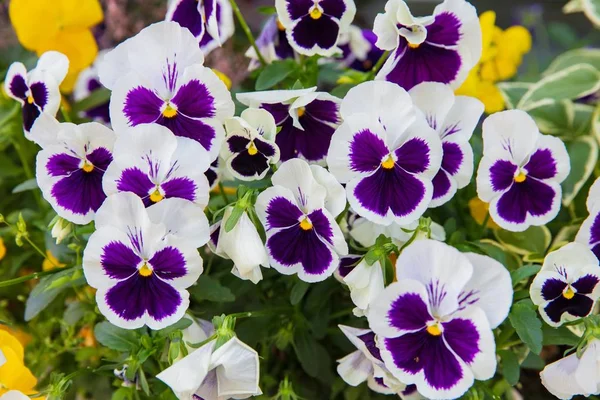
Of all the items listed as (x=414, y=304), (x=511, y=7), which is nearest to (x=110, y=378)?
(x=414, y=304)

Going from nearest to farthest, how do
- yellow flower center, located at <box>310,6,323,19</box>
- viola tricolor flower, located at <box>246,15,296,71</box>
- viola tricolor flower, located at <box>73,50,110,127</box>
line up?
yellow flower center, located at <box>310,6,323,19</box>
viola tricolor flower, located at <box>246,15,296,71</box>
viola tricolor flower, located at <box>73,50,110,127</box>

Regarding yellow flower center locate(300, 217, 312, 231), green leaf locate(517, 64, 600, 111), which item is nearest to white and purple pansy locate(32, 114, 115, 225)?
yellow flower center locate(300, 217, 312, 231)

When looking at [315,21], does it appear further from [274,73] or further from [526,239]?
[526,239]

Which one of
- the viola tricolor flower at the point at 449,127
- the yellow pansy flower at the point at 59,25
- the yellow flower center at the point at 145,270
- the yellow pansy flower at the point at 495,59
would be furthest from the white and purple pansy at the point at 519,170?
the yellow pansy flower at the point at 59,25

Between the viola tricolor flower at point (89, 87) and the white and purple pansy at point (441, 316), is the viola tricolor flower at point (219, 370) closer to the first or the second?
the white and purple pansy at point (441, 316)

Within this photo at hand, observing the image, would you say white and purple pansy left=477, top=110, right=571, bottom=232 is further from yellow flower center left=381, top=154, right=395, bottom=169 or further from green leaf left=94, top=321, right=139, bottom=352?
green leaf left=94, top=321, right=139, bottom=352

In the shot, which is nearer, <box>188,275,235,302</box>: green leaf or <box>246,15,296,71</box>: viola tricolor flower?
<box>188,275,235,302</box>: green leaf
